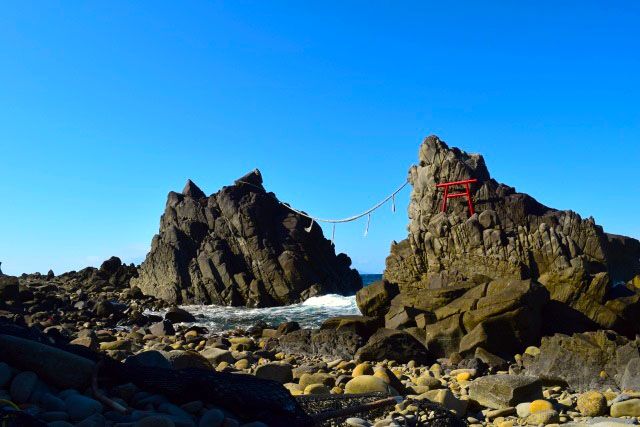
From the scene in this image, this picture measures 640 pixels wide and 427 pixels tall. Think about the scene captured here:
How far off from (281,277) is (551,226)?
1965cm

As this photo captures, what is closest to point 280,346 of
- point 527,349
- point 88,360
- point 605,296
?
point 527,349

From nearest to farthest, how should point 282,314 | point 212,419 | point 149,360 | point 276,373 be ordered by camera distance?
point 212,419 → point 149,360 → point 276,373 → point 282,314

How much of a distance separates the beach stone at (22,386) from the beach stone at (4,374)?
0.06 m

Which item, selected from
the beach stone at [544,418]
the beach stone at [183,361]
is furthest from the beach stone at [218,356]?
the beach stone at [544,418]

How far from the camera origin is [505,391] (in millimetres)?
8320

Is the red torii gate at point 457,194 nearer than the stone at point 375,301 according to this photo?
No

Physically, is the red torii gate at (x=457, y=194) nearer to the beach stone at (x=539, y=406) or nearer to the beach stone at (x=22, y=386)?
the beach stone at (x=539, y=406)

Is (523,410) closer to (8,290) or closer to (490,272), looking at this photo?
(490,272)

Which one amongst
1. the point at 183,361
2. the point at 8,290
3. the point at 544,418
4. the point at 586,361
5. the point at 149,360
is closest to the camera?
the point at 149,360

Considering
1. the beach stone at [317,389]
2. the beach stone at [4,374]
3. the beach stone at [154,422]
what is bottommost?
the beach stone at [317,389]

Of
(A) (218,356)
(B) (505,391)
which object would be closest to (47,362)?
(B) (505,391)

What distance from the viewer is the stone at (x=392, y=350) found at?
13.9m

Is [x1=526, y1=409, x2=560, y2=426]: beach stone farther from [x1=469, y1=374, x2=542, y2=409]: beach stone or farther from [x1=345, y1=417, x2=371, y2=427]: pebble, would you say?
[x1=345, y1=417, x2=371, y2=427]: pebble

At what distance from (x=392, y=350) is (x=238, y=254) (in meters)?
29.0
